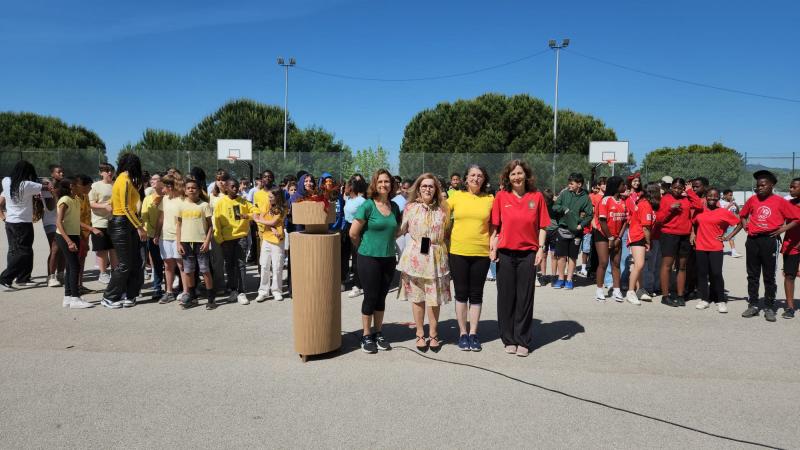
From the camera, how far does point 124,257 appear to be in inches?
258

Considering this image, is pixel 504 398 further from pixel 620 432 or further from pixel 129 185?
pixel 129 185

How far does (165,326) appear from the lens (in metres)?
5.82

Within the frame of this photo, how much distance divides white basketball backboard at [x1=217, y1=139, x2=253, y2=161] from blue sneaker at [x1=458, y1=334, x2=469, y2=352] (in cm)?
2196

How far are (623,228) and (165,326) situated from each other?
636 centimetres

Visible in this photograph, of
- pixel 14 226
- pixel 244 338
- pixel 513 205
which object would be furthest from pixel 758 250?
pixel 14 226

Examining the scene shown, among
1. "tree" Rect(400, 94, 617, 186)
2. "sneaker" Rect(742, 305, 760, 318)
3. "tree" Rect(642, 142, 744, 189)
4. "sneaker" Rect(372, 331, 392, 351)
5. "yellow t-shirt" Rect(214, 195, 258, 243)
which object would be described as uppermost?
"tree" Rect(400, 94, 617, 186)

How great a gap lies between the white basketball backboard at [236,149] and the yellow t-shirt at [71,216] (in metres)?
18.5

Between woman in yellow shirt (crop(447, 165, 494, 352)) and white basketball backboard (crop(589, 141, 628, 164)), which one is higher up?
white basketball backboard (crop(589, 141, 628, 164))

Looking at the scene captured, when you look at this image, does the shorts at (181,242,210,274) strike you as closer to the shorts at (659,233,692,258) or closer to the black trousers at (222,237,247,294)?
the black trousers at (222,237,247,294)

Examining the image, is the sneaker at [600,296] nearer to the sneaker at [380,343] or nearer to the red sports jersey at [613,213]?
the red sports jersey at [613,213]

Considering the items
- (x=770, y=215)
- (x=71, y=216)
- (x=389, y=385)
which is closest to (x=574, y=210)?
(x=770, y=215)

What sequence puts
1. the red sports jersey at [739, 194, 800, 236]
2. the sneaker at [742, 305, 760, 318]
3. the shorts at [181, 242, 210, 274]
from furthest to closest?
the shorts at [181, 242, 210, 274] < the sneaker at [742, 305, 760, 318] < the red sports jersey at [739, 194, 800, 236]

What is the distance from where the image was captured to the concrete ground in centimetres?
331

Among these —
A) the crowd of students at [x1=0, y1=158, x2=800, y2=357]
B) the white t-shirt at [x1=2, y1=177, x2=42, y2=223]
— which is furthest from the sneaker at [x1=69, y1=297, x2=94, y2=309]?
the white t-shirt at [x1=2, y1=177, x2=42, y2=223]
